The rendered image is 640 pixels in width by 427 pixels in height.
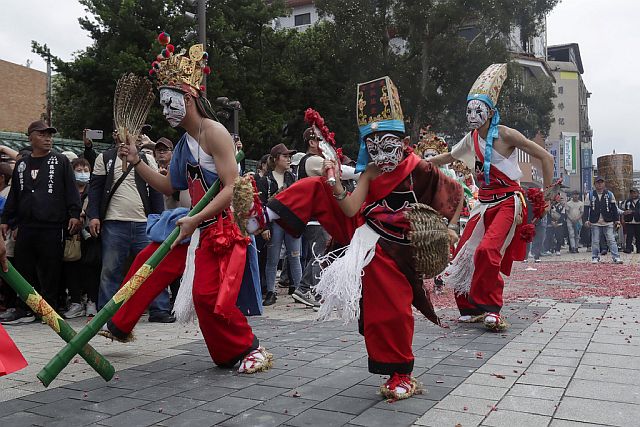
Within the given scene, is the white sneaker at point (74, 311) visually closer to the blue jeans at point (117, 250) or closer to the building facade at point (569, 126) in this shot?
the blue jeans at point (117, 250)

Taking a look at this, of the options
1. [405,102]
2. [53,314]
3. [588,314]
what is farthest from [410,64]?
[53,314]

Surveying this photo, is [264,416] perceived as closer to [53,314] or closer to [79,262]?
[53,314]

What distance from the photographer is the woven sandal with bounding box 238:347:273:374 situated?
167 inches

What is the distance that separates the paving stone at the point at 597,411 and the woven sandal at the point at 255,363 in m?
1.93

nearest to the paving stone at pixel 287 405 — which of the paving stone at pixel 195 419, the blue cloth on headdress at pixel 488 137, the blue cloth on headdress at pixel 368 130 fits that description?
the paving stone at pixel 195 419

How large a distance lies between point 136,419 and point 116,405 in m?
0.33

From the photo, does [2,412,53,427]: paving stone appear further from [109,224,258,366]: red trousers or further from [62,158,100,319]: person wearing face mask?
[62,158,100,319]: person wearing face mask

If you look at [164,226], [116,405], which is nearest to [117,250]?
[164,226]

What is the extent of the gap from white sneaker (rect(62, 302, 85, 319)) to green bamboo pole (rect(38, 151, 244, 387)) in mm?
A: 3421

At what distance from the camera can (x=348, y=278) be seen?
371cm

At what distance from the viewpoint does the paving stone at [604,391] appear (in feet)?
11.7

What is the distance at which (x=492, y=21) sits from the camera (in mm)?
24375

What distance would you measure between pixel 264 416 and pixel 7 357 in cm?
131

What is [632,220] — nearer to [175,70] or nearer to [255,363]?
[255,363]
